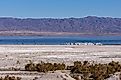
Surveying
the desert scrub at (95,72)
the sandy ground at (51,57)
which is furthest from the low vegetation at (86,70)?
the sandy ground at (51,57)

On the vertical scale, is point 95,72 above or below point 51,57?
below

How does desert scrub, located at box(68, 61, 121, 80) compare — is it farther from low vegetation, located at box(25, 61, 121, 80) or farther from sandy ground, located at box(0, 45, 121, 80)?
sandy ground, located at box(0, 45, 121, 80)

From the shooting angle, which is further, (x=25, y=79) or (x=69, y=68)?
(x=69, y=68)

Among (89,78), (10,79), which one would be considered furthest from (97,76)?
(10,79)

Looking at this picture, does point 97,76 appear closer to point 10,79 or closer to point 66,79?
→ point 66,79

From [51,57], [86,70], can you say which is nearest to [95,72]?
[86,70]

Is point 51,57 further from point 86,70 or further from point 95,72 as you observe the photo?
point 95,72

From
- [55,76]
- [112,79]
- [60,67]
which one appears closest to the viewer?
[112,79]

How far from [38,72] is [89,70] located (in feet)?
12.0

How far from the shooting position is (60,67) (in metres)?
32.8

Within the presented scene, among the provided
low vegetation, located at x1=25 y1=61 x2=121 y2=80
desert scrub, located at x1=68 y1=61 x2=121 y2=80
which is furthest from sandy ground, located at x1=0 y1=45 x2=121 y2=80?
desert scrub, located at x1=68 y1=61 x2=121 y2=80

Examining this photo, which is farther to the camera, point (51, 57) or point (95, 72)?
point (51, 57)

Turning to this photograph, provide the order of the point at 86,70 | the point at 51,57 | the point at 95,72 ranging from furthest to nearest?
the point at 51,57 → the point at 86,70 → the point at 95,72

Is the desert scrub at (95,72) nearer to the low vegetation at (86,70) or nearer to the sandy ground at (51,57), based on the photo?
the low vegetation at (86,70)
